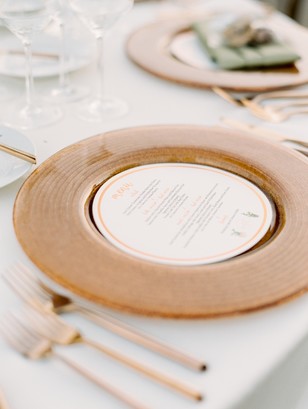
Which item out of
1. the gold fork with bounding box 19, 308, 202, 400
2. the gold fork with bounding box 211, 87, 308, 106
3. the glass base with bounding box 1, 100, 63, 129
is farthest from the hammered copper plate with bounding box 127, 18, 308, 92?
the gold fork with bounding box 19, 308, 202, 400

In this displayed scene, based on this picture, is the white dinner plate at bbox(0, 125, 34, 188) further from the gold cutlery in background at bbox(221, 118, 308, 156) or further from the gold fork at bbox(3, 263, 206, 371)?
the gold cutlery in background at bbox(221, 118, 308, 156)

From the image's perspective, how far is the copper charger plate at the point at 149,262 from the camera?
0.51 meters

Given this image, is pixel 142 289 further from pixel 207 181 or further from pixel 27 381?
pixel 207 181

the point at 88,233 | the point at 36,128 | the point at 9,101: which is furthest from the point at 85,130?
the point at 88,233

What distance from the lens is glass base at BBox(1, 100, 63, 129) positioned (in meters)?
0.87

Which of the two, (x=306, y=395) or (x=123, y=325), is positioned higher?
(x=123, y=325)

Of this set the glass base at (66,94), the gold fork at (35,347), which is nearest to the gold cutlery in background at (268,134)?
the glass base at (66,94)

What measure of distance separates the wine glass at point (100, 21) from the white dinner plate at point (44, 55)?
0.11 meters

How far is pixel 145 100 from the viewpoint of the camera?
0.96 m

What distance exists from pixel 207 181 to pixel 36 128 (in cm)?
30

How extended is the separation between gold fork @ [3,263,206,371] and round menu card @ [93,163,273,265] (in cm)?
8

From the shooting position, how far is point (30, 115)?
2.93 feet

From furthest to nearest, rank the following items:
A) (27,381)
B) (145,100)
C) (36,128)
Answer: (145,100) → (36,128) → (27,381)

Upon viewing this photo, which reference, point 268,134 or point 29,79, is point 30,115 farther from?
point 268,134
